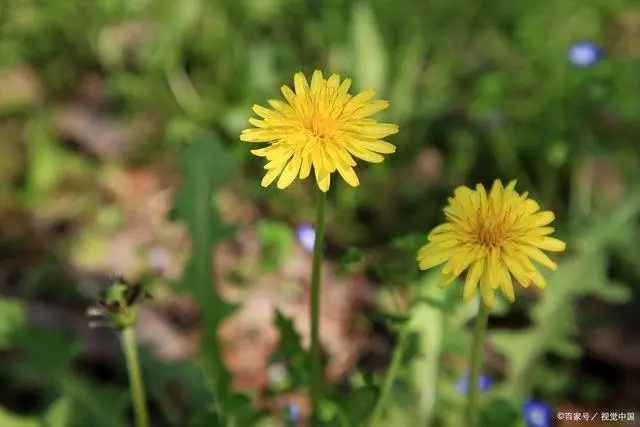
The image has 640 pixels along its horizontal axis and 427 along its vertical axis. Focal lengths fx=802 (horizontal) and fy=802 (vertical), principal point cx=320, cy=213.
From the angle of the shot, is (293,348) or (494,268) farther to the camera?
(293,348)

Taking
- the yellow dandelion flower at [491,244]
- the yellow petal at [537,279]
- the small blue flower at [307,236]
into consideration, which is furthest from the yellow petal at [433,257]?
the small blue flower at [307,236]

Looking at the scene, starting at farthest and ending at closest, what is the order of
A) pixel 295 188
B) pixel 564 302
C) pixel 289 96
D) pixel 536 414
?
pixel 295 188 < pixel 564 302 < pixel 536 414 < pixel 289 96

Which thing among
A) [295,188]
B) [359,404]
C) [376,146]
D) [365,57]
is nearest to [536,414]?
[359,404]

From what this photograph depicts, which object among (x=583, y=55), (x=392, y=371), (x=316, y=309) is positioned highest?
(x=583, y=55)

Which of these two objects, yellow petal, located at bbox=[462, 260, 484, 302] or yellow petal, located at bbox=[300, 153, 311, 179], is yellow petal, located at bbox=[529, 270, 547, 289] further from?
yellow petal, located at bbox=[300, 153, 311, 179]

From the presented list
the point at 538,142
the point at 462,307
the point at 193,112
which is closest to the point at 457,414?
the point at 462,307

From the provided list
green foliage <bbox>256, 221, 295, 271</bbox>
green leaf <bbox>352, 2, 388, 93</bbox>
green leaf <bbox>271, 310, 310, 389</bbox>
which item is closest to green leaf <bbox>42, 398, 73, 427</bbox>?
green leaf <bbox>271, 310, 310, 389</bbox>

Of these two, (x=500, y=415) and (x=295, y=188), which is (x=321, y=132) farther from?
(x=295, y=188)
